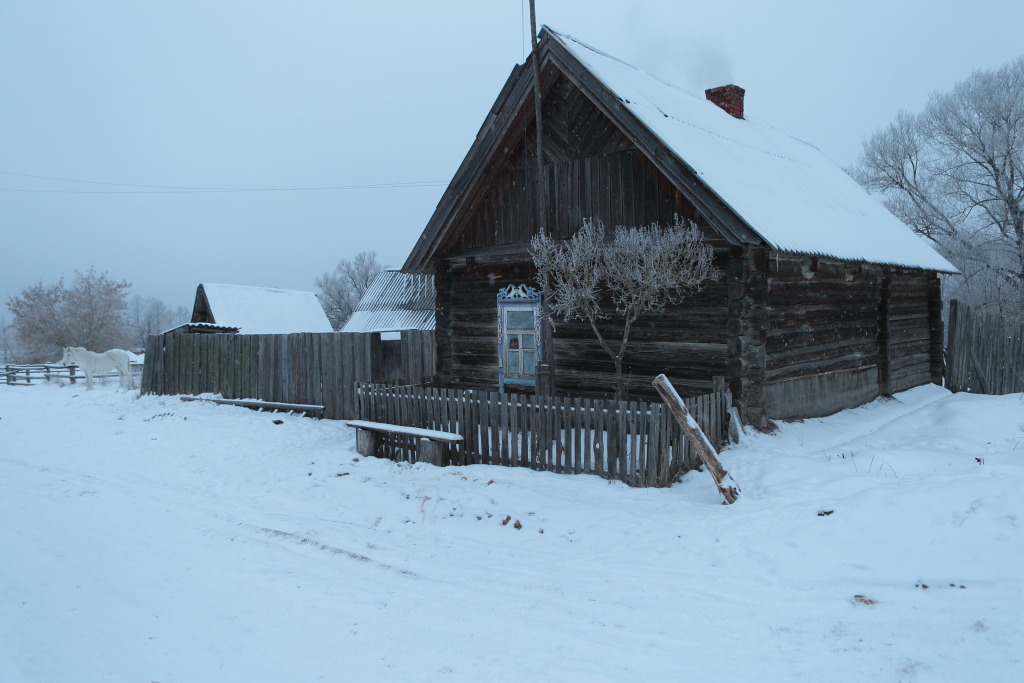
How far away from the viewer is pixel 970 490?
19.4 ft

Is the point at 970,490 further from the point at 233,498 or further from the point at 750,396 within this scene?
the point at 233,498

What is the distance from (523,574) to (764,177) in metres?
9.69

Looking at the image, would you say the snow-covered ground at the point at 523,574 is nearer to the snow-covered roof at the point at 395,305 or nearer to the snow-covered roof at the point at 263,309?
the snow-covered roof at the point at 395,305

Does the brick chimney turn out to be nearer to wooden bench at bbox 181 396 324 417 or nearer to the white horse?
wooden bench at bbox 181 396 324 417

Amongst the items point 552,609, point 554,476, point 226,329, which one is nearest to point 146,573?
point 552,609

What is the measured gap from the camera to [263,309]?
35.2 m

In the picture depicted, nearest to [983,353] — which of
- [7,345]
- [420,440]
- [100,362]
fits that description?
[420,440]

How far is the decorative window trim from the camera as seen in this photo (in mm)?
12328

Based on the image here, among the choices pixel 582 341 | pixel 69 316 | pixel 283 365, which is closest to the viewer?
pixel 582 341

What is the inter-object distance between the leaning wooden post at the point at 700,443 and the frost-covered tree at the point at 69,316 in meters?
51.5

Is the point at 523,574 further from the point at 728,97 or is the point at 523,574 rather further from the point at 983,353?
the point at 983,353

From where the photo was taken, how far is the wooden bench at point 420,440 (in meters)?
9.42

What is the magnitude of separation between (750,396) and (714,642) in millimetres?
6241

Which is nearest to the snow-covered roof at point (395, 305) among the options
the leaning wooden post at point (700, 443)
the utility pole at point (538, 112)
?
the utility pole at point (538, 112)
